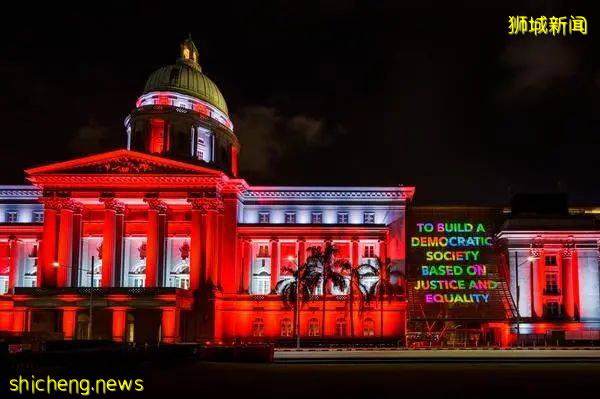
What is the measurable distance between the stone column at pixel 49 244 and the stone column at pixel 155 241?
34.5ft

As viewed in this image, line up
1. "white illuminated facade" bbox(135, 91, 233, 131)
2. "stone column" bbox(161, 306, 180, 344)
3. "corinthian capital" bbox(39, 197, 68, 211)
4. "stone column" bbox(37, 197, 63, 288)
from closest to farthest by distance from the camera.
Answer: "stone column" bbox(161, 306, 180, 344) < "stone column" bbox(37, 197, 63, 288) < "corinthian capital" bbox(39, 197, 68, 211) < "white illuminated facade" bbox(135, 91, 233, 131)

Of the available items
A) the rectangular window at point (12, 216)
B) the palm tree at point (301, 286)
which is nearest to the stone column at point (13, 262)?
the rectangular window at point (12, 216)

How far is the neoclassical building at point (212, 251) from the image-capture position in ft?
281

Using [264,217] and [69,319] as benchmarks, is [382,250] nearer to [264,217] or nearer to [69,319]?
[264,217]

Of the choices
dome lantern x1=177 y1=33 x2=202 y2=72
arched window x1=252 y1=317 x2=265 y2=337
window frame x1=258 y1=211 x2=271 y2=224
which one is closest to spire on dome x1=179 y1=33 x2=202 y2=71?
dome lantern x1=177 y1=33 x2=202 y2=72

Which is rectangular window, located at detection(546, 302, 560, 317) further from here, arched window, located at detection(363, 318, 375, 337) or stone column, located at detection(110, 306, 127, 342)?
stone column, located at detection(110, 306, 127, 342)

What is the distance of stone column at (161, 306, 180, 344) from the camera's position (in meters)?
81.9

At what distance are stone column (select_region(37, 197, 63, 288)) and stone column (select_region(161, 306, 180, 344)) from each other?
1403 cm

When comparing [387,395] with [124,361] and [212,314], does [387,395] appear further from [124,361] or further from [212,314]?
[212,314]

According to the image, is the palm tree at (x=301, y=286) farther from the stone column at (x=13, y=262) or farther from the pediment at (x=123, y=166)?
the stone column at (x=13, y=262)

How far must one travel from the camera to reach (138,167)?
8950cm

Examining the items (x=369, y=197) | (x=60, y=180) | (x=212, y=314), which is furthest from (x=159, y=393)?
(x=369, y=197)

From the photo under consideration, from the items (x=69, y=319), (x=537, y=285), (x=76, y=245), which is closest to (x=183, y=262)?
(x=76, y=245)

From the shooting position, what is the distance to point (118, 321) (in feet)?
275
